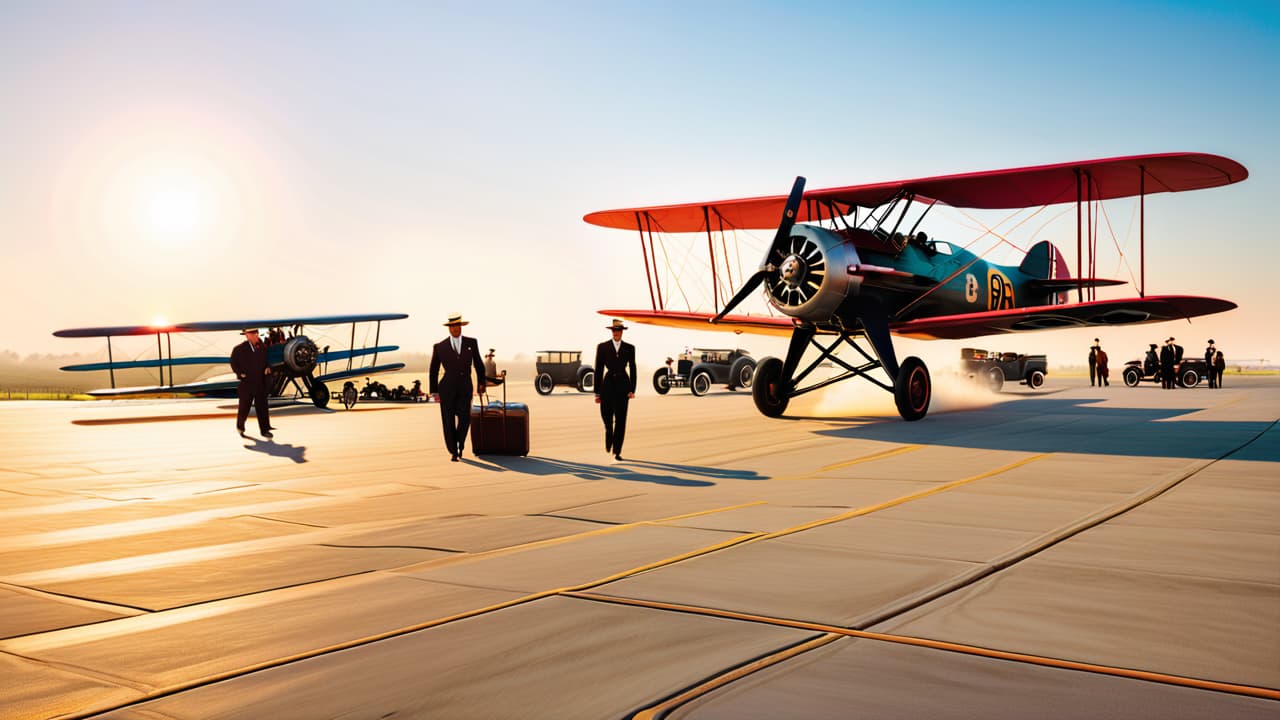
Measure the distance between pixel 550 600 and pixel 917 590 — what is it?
2003mm

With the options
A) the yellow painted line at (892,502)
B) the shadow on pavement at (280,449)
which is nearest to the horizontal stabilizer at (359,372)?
the shadow on pavement at (280,449)

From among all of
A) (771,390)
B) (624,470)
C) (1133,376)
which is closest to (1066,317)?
(771,390)

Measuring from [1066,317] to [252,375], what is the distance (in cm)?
1577

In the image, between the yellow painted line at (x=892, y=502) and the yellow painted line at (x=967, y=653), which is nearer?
the yellow painted line at (x=967, y=653)

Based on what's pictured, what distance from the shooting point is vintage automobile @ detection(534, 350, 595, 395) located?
3906cm

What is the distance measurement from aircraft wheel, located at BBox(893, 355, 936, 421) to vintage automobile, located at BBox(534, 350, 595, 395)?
72.2 ft

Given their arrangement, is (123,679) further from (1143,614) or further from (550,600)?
(1143,614)

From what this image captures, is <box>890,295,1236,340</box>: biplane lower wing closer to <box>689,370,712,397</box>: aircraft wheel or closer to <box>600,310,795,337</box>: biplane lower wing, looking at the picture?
<box>600,310,795,337</box>: biplane lower wing

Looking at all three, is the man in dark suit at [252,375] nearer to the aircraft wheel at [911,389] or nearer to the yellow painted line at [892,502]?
the yellow painted line at [892,502]

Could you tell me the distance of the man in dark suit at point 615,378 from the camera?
12359 mm

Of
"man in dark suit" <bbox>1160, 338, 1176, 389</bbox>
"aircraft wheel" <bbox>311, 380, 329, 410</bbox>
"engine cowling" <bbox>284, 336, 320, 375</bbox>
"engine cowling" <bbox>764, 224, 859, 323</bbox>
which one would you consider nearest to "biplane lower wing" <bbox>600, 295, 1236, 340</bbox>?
"engine cowling" <bbox>764, 224, 859, 323</bbox>

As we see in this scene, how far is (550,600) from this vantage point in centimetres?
468

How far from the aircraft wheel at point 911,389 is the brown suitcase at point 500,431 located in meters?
8.55

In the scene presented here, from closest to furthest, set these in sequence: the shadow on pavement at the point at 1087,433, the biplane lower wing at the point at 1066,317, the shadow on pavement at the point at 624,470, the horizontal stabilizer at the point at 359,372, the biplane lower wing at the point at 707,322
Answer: the shadow on pavement at the point at 624,470 → the shadow on pavement at the point at 1087,433 → the biplane lower wing at the point at 1066,317 → the biplane lower wing at the point at 707,322 → the horizontal stabilizer at the point at 359,372
